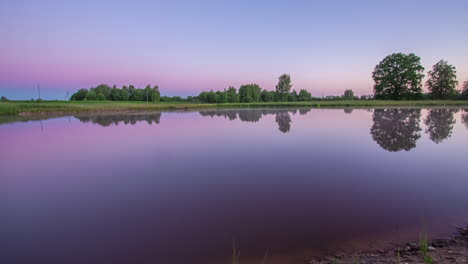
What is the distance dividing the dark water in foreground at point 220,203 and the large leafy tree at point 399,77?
198 feet

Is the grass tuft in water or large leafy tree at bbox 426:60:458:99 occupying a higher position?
large leafy tree at bbox 426:60:458:99

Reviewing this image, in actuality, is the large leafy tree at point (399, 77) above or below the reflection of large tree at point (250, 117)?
above

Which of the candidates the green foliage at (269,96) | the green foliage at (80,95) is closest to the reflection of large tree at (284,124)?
the green foliage at (269,96)

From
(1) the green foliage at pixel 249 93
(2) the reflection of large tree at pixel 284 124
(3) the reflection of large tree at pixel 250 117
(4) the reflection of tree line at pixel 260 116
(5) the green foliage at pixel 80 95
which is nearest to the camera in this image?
(2) the reflection of large tree at pixel 284 124

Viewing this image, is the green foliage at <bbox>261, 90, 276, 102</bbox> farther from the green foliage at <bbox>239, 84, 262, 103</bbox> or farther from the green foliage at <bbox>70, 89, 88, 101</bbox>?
the green foliage at <bbox>70, 89, 88, 101</bbox>

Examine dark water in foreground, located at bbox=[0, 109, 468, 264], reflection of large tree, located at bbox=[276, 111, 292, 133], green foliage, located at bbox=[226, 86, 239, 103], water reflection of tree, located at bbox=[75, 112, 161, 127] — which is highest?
green foliage, located at bbox=[226, 86, 239, 103]

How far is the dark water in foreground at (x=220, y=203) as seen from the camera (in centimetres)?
400

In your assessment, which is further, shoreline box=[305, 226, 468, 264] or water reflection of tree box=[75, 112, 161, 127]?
water reflection of tree box=[75, 112, 161, 127]

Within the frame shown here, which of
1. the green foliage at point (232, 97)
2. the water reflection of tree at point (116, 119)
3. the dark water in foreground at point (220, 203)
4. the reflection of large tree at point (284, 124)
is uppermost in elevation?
the green foliage at point (232, 97)

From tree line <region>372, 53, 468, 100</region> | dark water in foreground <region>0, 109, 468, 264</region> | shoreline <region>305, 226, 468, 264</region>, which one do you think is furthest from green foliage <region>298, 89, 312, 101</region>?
shoreline <region>305, 226, 468, 264</region>

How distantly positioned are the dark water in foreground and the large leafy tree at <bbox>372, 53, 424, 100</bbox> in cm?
6041

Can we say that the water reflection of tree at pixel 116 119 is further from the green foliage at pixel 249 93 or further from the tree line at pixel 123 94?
the green foliage at pixel 249 93

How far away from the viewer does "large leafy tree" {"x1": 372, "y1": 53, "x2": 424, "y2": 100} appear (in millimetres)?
58688

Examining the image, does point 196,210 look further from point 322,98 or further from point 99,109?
point 322,98
